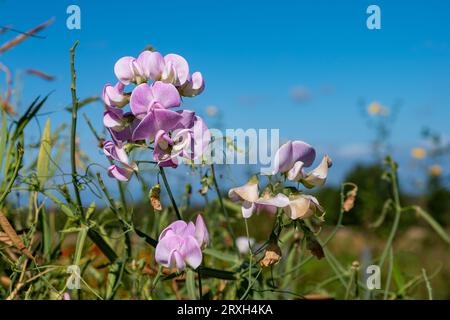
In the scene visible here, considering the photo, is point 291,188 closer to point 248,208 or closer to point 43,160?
point 248,208

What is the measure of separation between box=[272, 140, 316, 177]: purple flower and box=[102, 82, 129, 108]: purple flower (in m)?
0.18

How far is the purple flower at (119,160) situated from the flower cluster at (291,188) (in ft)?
0.37

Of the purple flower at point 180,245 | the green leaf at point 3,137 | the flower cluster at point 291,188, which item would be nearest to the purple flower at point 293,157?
the flower cluster at point 291,188

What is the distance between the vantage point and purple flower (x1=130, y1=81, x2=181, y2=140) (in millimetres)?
692

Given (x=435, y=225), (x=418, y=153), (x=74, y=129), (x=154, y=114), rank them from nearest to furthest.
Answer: (x=154, y=114), (x=74, y=129), (x=435, y=225), (x=418, y=153)

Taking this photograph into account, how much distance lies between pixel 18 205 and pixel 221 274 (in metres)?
0.48

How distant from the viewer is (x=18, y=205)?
3.84 feet

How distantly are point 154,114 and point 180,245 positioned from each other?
0.14 m

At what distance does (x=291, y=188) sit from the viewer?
722 millimetres

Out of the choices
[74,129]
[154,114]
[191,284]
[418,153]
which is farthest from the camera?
[418,153]

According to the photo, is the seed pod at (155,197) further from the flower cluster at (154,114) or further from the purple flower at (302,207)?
the purple flower at (302,207)

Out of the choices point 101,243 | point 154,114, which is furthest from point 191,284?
point 154,114

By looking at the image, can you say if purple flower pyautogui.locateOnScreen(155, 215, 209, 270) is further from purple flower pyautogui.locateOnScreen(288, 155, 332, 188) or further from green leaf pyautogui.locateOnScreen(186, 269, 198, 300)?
green leaf pyautogui.locateOnScreen(186, 269, 198, 300)

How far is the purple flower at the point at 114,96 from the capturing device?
73 cm
